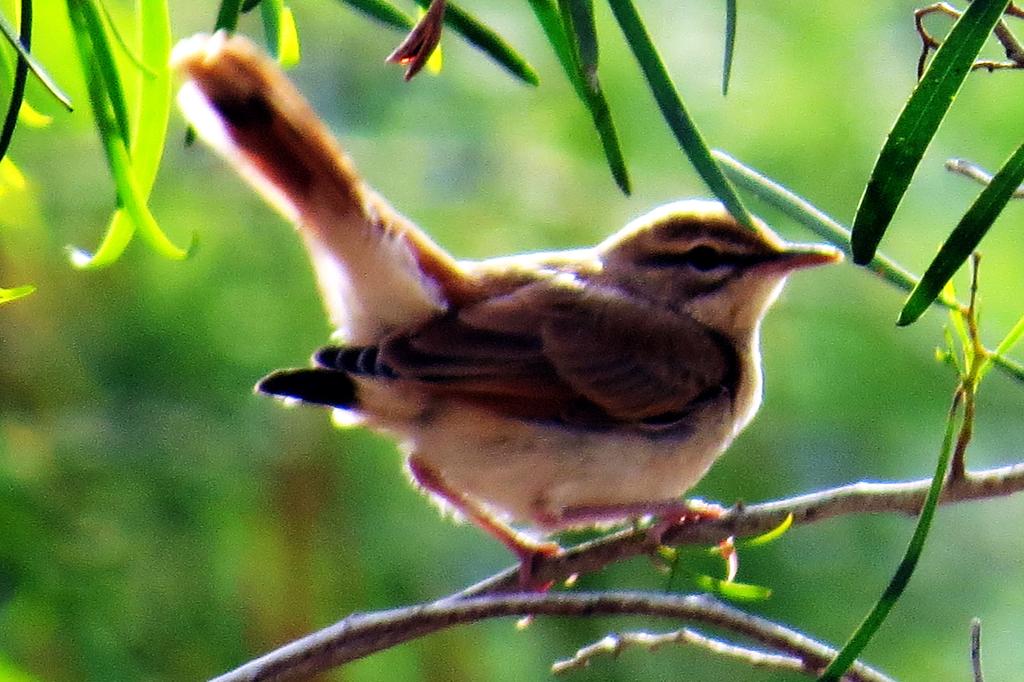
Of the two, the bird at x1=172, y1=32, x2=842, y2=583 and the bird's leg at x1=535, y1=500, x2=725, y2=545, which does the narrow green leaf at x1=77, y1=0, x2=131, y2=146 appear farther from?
the bird's leg at x1=535, y1=500, x2=725, y2=545

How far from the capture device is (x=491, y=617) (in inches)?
66.3

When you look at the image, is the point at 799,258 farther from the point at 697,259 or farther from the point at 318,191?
the point at 318,191

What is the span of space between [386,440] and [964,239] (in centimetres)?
295

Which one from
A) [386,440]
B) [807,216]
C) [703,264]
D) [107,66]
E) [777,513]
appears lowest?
[386,440]

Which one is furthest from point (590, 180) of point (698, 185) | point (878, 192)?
point (878, 192)

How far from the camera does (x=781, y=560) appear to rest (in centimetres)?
413

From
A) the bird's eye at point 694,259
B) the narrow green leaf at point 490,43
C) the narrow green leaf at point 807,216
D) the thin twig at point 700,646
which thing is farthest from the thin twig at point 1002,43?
the bird's eye at point 694,259

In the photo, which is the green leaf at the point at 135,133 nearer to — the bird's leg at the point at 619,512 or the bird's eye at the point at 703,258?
the bird's leg at the point at 619,512

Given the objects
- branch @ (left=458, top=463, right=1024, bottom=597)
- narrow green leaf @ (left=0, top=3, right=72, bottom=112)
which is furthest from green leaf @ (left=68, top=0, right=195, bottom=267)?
branch @ (left=458, top=463, right=1024, bottom=597)

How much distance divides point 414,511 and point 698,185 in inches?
57.1

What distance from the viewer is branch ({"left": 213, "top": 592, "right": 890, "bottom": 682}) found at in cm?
164

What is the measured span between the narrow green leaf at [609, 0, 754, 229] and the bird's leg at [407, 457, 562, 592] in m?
1.30

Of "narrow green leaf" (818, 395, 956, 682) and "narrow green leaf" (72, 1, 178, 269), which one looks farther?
"narrow green leaf" (72, 1, 178, 269)

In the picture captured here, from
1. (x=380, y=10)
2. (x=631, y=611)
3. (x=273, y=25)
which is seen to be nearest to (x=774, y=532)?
(x=631, y=611)
